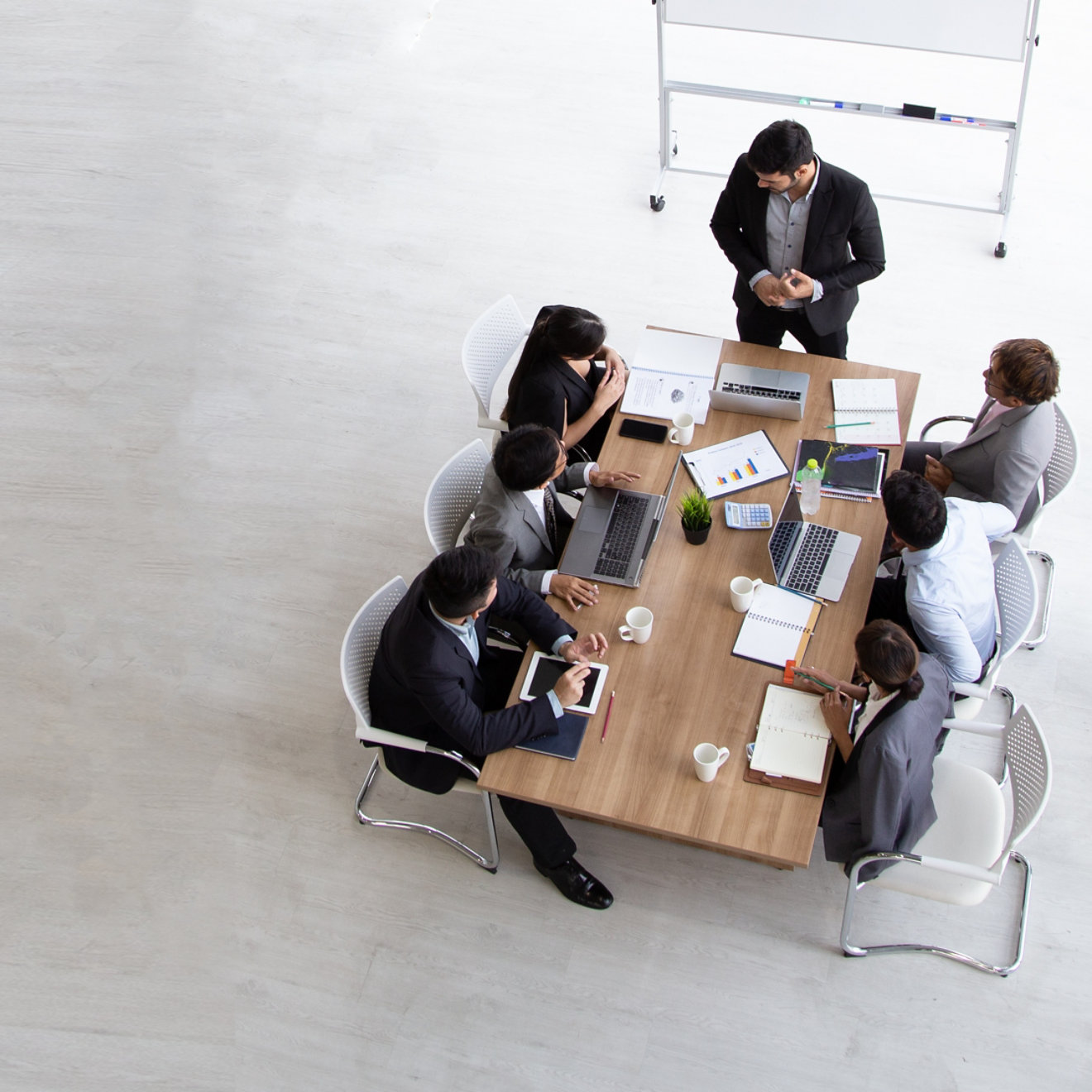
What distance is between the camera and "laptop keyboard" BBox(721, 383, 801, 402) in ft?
13.0

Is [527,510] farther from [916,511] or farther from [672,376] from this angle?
[916,511]

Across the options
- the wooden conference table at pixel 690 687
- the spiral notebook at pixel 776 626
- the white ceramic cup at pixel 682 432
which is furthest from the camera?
the white ceramic cup at pixel 682 432

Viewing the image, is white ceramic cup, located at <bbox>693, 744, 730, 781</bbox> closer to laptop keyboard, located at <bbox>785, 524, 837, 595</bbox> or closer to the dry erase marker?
the dry erase marker

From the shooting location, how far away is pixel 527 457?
11.0 ft

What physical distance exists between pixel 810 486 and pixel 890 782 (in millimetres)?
1137

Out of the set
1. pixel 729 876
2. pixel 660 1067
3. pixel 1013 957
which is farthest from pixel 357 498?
pixel 1013 957

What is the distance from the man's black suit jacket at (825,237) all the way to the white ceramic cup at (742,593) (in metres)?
1.35

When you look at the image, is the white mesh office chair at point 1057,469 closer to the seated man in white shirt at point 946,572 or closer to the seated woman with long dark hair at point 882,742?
the seated man in white shirt at point 946,572

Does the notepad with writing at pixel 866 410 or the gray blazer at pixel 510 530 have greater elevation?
the notepad with writing at pixel 866 410

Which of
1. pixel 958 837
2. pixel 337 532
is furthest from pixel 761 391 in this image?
pixel 337 532

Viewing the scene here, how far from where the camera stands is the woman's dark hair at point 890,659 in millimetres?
2846

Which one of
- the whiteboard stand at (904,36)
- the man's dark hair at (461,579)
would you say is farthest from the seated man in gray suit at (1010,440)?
the whiteboard stand at (904,36)


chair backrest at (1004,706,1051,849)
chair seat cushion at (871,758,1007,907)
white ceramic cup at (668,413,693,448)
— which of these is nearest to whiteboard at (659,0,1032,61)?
white ceramic cup at (668,413,693,448)

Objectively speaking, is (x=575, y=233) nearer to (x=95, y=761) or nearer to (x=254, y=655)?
(x=254, y=655)
